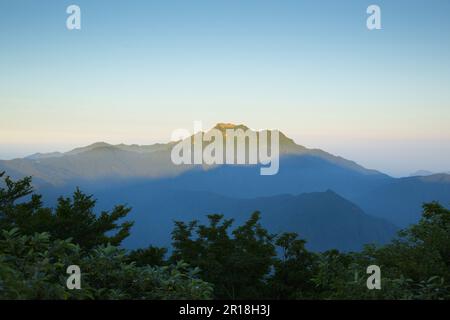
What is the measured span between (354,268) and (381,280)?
1528 mm

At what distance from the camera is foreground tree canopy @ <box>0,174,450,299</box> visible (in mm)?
6391

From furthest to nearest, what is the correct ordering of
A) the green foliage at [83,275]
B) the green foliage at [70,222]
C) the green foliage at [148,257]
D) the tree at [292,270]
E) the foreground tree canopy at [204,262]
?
1. the tree at [292,270]
2. the green foliage at [148,257]
3. the green foliage at [70,222]
4. the foreground tree canopy at [204,262]
5. the green foliage at [83,275]

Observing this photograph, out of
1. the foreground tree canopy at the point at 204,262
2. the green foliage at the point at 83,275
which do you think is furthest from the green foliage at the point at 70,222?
the green foliage at the point at 83,275

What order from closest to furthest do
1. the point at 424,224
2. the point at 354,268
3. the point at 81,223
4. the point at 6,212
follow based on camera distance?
the point at 354,268, the point at 424,224, the point at 81,223, the point at 6,212

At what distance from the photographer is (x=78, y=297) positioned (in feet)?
18.9

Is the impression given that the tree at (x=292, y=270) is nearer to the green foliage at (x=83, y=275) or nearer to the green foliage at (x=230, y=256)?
the green foliage at (x=230, y=256)

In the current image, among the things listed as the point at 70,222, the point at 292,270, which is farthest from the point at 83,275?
the point at 292,270

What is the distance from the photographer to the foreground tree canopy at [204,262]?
6391mm

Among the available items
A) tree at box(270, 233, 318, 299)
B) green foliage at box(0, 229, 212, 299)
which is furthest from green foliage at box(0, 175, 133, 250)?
green foliage at box(0, 229, 212, 299)

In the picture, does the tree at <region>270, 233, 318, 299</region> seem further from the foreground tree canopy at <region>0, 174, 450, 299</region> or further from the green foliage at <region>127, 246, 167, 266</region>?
the green foliage at <region>127, 246, 167, 266</region>

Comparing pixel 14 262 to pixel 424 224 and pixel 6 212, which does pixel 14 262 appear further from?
pixel 6 212

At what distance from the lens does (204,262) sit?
62.4ft
